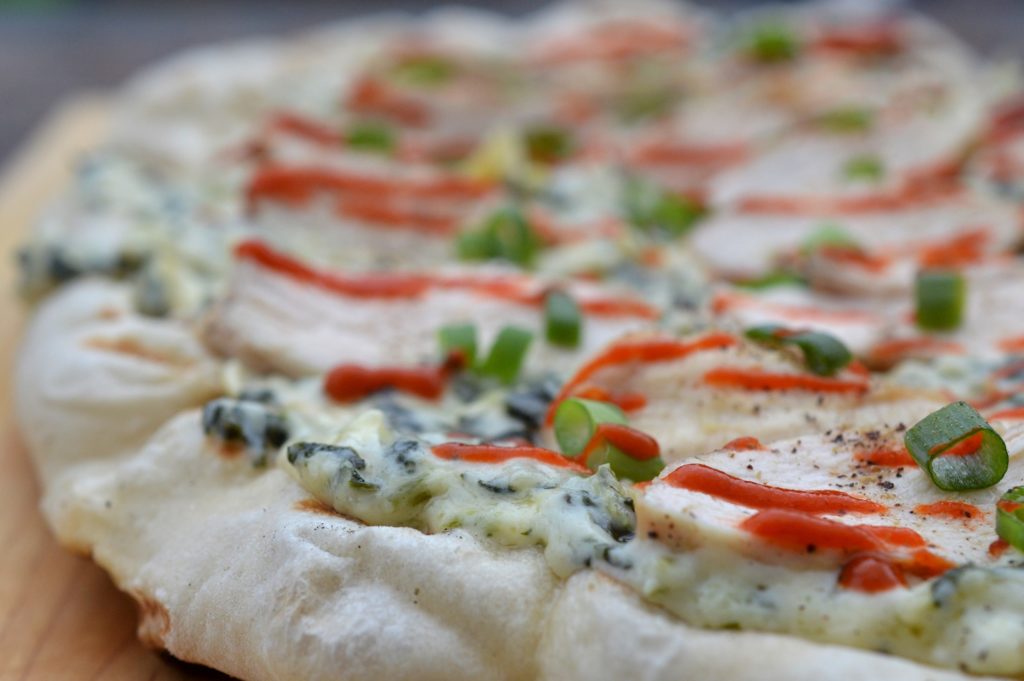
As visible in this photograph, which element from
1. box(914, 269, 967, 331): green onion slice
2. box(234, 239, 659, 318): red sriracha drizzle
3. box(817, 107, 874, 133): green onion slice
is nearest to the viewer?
box(914, 269, 967, 331): green onion slice

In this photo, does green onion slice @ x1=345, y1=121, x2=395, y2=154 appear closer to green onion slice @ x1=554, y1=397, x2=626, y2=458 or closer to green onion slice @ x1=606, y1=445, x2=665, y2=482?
green onion slice @ x1=554, y1=397, x2=626, y2=458

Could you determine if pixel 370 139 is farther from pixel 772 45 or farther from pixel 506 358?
pixel 506 358

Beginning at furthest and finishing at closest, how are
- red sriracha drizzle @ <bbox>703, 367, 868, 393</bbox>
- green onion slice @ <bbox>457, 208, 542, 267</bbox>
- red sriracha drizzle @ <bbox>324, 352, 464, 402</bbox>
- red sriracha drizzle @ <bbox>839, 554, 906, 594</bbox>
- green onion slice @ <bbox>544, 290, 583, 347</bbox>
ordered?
green onion slice @ <bbox>457, 208, 542, 267</bbox> → green onion slice @ <bbox>544, 290, 583, 347</bbox> → red sriracha drizzle @ <bbox>324, 352, 464, 402</bbox> → red sriracha drizzle @ <bbox>703, 367, 868, 393</bbox> → red sriracha drizzle @ <bbox>839, 554, 906, 594</bbox>

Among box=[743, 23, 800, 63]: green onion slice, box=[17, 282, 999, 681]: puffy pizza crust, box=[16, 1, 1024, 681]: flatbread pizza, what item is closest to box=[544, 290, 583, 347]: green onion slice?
box=[16, 1, 1024, 681]: flatbread pizza

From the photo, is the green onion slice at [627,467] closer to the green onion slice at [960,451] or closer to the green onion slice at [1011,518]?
the green onion slice at [960,451]

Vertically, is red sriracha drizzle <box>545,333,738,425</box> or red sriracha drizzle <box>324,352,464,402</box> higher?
red sriracha drizzle <box>545,333,738,425</box>

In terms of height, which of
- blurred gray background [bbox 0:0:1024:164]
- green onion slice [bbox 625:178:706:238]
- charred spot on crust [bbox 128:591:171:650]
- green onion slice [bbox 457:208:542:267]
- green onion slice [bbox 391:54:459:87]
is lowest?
blurred gray background [bbox 0:0:1024:164]

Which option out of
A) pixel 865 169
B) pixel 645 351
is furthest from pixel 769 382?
pixel 865 169

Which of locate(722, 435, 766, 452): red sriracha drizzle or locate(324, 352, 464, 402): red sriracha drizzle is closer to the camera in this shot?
locate(722, 435, 766, 452): red sriracha drizzle
